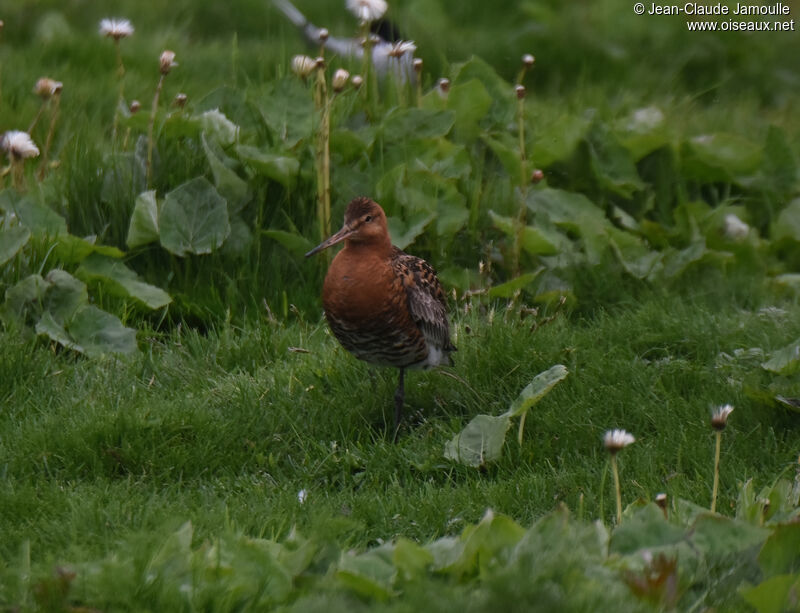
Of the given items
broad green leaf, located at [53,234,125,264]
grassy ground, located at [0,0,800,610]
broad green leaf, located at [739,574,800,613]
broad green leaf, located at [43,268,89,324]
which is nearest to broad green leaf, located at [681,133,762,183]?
grassy ground, located at [0,0,800,610]

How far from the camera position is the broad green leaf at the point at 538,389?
3758 mm

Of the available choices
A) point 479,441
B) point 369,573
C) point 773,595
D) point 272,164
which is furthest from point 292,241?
point 773,595

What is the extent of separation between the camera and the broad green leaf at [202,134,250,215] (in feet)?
16.6

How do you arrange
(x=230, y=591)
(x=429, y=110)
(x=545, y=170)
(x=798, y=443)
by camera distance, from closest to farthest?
(x=230, y=591) < (x=798, y=443) < (x=429, y=110) < (x=545, y=170)

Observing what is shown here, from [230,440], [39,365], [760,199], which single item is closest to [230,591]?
[230,440]

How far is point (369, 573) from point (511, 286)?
2266 millimetres

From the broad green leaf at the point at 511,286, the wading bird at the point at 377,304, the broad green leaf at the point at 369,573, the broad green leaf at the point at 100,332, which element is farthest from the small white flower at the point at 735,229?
the broad green leaf at the point at 369,573

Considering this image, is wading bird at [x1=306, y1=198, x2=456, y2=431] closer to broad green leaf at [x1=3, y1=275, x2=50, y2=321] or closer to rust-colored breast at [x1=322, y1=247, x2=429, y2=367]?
rust-colored breast at [x1=322, y1=247, x2=429, y2=367]

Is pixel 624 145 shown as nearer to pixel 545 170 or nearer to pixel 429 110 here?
pixel 545 170

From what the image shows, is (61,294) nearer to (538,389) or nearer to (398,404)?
(398,404)

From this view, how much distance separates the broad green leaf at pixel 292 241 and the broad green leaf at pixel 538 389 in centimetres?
152

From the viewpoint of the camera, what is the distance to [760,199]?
19.6 ft

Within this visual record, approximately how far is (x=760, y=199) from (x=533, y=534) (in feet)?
12.1

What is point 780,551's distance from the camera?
2869 millimetres
